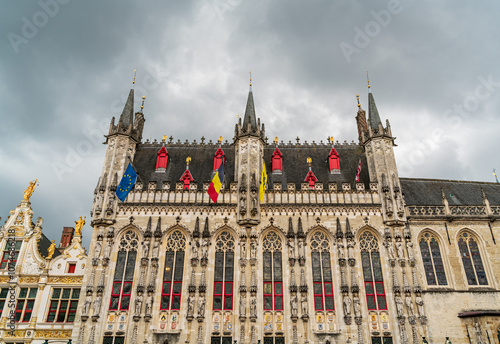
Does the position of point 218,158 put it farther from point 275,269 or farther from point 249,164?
point 275,269

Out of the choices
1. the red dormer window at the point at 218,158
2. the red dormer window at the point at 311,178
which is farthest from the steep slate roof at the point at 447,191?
the red dormer window at the point at 218,158

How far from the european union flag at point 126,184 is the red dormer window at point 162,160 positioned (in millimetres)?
3990

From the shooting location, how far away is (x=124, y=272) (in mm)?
26594

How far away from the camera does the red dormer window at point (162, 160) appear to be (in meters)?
33.0

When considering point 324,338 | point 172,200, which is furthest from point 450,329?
point 172,200

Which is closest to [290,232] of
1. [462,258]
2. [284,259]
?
[284,259]

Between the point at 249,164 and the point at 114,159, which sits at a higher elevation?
the point at 114,159

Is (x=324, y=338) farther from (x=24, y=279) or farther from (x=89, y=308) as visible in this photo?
(x=24, y=279)

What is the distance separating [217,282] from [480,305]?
757 inches

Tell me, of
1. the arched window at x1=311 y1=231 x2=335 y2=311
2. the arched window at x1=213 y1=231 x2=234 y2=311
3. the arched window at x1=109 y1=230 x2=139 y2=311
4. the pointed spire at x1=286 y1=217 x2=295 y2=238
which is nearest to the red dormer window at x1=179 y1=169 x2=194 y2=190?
the arched window at x1=213 y1=231 x2=234 y2=311

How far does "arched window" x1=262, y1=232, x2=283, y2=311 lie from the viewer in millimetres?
25891

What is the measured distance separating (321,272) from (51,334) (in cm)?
2044

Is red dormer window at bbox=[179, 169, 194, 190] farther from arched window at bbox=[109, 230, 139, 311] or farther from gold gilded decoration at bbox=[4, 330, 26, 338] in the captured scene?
gold gilded decoration at bbox=[4, 330, 26, 338]

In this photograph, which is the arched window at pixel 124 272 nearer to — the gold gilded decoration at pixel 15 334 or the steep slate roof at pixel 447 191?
the gold gilded decoration at pixel 15 334
